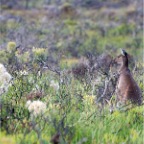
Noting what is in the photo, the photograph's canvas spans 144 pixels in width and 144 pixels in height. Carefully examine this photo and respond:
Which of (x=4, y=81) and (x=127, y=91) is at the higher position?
(x=4, y=81)

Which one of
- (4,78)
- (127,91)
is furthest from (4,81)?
(127,91)

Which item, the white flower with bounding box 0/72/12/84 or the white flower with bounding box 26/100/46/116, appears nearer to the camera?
the white flower with bounding box 26/100/46/116

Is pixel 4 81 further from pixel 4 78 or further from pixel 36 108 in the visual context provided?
pixel 36 108

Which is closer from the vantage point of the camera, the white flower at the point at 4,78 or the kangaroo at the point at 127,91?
the white flower at the point at 4,78

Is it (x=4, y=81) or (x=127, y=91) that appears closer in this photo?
(x=4, y=81)

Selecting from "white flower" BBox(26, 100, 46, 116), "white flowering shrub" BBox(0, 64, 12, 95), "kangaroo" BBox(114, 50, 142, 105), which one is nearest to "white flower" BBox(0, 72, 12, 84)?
"white flowering shrub" BBox(0, 64, 12, 95)

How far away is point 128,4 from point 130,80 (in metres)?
53.9

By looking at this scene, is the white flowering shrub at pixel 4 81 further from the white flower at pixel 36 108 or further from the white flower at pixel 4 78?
the white flower at pixel 36 108

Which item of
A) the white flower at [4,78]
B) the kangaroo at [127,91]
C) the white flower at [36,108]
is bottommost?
the kangaroo at [127,91]

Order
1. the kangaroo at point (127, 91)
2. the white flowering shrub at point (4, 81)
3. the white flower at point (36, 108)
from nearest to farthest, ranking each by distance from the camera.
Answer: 1. the white flower at point (36, 108)
2. the white flowering shrub at point (4, 81)
3. the kangaroo at point (127, 91)

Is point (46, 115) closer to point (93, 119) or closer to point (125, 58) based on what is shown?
point (93, 119)

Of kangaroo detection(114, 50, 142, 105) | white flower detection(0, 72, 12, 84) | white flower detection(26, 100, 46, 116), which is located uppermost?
white flower detection(0, 72, 12, 84)

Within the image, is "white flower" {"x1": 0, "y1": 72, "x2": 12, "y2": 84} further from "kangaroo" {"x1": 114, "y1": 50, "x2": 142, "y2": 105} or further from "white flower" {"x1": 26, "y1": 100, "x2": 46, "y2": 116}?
"kangaroo" {"x1": 114, "y1": 50, "x2": 142, "y2": 105}

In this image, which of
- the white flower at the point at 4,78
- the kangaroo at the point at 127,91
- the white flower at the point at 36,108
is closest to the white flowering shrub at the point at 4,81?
the white flower at the point at 4,78
